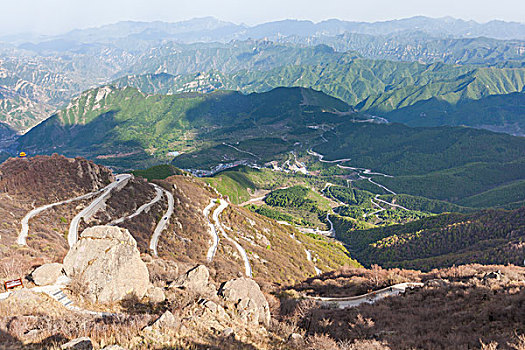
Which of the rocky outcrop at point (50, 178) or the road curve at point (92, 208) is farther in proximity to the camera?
the rocky outcrop at point (50, 178)

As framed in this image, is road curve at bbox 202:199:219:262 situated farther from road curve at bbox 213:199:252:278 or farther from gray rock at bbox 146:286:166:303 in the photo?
gray rock at bbox 146:286:166:303

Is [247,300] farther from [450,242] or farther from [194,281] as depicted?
[450,242]

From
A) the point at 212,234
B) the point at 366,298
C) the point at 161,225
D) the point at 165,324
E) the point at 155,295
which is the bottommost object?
the point at 212,234

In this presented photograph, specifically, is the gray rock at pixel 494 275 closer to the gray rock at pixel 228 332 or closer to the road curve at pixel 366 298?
the road curve at pixel 366 298

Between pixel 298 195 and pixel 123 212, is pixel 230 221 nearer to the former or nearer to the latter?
pixel 123 212

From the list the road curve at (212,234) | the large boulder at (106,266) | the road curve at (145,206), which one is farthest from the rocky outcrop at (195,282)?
the road curve at (145,206)

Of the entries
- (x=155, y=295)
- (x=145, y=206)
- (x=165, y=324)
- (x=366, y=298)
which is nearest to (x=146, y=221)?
(x=145, y=206)
